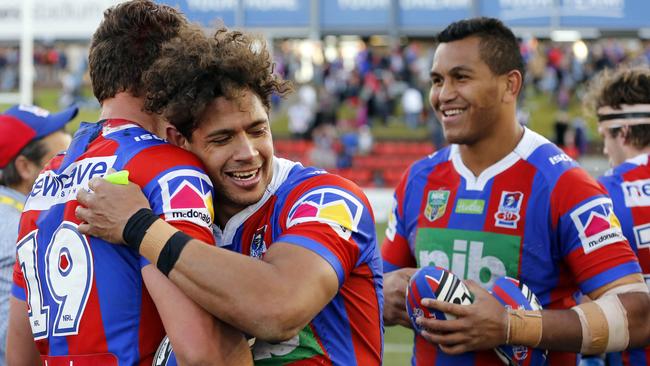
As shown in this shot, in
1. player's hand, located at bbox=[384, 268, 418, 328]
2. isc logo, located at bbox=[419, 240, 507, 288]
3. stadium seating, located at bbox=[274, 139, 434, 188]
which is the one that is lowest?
stadium seating, located at bbox=[274, 139, 434, 188]

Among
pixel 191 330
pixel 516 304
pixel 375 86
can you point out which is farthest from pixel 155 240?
pixel 375 86

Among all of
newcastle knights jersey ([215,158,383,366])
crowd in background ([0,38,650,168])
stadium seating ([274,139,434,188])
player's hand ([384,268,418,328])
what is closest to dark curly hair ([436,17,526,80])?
player's hand ([384,268,418,328])

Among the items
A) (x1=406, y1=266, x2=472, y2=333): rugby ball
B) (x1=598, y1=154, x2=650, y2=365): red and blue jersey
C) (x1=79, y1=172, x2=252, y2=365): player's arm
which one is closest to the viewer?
(x1=79, y1=172, x2=252, y2=365): player's arm

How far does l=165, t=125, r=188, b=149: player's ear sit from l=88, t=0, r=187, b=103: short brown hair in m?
0.15

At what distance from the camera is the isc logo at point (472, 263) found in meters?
3.81

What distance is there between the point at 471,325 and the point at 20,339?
1628mm

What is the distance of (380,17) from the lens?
85.1 feet

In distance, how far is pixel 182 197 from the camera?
265cm

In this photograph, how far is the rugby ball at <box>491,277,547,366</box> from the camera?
350 centimetres

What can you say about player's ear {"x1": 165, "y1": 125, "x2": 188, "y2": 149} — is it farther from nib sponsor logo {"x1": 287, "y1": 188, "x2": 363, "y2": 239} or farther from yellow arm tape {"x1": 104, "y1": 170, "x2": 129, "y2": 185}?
nib sponsor logo {"x1": 287, "y1": 188, "x2": 363, "y2": 239}

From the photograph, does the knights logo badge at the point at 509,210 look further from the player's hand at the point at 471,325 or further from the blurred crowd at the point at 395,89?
the blurred crowd at the point at 395,89

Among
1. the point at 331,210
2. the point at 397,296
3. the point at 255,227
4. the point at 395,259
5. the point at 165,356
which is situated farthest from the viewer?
the point at 395,259

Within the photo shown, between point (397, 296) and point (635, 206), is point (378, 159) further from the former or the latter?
point (397, 296)

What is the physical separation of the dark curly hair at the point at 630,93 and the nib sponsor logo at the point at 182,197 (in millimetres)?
2605
